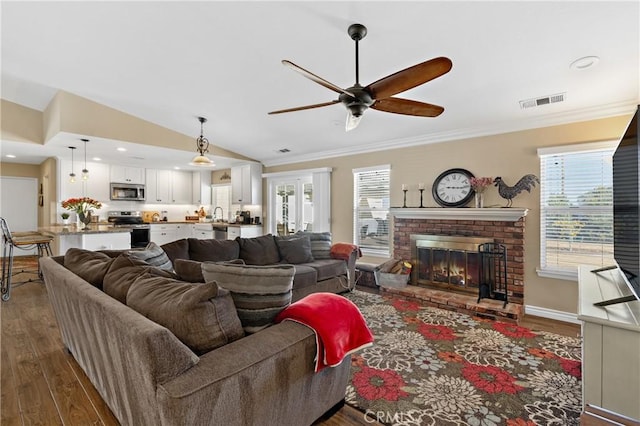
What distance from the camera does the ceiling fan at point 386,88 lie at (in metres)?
1.90

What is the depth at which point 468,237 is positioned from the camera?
420cm

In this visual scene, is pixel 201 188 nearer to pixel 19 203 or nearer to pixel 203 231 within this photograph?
pixel 203 231

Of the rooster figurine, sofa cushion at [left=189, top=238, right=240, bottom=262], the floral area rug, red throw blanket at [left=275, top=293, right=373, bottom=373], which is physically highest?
the rooster figurine

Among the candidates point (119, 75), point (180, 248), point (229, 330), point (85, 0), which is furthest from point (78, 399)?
point (119, 75)

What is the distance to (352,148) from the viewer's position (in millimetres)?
5559

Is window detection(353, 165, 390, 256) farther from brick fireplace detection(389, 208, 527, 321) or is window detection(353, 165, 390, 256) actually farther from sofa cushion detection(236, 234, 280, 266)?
sofa cushion detection(236, 234, 280, 266)

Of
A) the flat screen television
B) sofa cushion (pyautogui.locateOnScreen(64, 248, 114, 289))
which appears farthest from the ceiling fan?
sofa cushion (pyautogui.locateOnScreen(64, 248, 114, 289))

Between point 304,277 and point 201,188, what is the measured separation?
18.0ft

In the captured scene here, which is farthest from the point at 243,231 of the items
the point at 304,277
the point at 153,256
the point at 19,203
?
the point at 19,203

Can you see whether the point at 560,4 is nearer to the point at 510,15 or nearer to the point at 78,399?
the point at 510,15

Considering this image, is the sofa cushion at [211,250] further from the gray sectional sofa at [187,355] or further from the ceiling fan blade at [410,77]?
the ceiling fan blade at [410,77]

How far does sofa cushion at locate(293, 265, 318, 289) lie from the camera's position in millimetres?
3833

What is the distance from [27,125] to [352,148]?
5505 millimetres

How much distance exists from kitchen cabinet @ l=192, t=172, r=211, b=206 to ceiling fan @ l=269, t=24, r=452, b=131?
6.52 m
